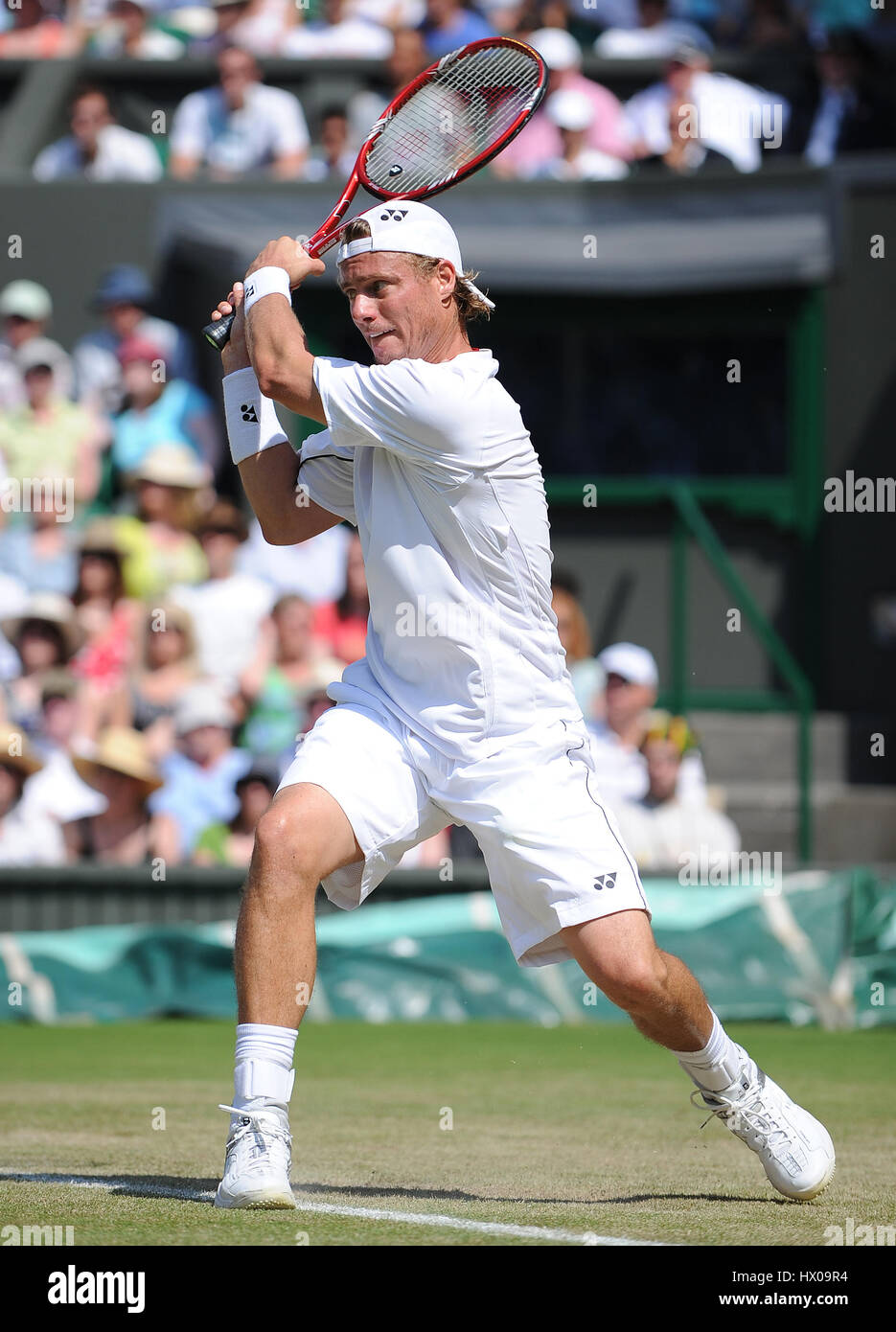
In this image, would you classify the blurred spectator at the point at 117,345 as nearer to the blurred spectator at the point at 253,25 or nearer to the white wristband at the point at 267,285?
the blurred spectator at the point at 253,25

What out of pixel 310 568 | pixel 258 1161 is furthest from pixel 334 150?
pixel 258 1161

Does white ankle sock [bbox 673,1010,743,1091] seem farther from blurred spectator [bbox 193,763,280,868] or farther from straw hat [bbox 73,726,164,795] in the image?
straw hat [bbox 73,726,164,795]

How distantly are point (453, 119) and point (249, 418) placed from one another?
3.99 feet

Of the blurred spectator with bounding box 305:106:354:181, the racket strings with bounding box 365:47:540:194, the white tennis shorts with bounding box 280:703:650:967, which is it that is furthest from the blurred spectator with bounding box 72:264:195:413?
the white tennis shorts with bounding box 280:703:650:967

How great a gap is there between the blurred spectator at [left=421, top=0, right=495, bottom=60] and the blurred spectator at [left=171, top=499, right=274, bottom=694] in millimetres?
3972

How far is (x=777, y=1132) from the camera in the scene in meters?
4.67

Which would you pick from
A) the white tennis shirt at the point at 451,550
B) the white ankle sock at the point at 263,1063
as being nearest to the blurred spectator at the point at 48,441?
the white tennis shirt at the point at 451,550

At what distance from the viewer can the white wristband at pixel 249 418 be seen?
4.86 metres

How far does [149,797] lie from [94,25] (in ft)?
22.3

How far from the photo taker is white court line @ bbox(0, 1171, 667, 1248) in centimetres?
402

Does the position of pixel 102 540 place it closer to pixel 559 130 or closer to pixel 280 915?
pixel 559 130

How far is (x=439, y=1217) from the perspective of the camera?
169 inches

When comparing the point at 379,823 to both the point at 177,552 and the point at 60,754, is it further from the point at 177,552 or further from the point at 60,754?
the point at 177,552

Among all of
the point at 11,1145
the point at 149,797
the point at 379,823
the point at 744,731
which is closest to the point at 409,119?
the point at 379,823
